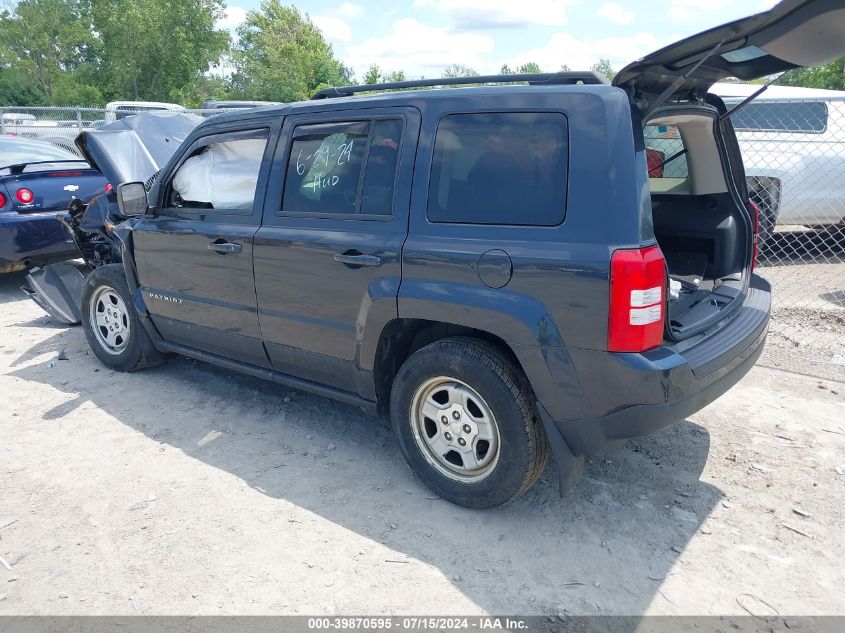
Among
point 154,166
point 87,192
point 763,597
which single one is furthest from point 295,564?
point 87,192

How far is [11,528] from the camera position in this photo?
10.9 feet

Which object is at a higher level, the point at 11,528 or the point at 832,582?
the point at 832,582

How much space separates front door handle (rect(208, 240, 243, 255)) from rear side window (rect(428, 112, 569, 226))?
139cm

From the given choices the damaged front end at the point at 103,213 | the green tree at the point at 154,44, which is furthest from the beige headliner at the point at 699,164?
the green tree at the point at 154,44

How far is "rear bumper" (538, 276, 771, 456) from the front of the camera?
2727 millimetres

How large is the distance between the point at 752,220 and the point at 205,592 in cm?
353

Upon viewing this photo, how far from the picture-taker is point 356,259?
135 inches

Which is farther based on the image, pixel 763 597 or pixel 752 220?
pixel 752 220

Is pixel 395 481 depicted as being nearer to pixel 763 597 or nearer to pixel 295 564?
pixel 295 564

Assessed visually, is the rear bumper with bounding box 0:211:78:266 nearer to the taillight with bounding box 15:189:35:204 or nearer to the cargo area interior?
the taillight with bounding box 15:189:35:204

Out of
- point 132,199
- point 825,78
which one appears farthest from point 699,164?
point 825,78

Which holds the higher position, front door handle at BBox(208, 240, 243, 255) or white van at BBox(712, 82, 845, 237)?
white van at BBox(712, 82, 845, 237)

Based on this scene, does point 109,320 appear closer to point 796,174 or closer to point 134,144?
point 134,144

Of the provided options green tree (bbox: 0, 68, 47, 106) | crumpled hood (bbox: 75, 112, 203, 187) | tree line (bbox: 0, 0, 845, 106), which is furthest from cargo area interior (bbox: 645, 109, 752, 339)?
green tree (bbox: 0, 68, 47, 106)
